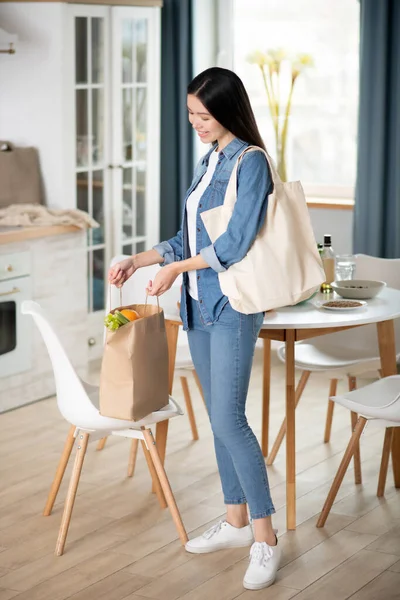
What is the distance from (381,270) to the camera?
4016mm

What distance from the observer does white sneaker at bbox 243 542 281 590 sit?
9.13 ft

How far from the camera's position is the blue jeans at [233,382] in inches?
108

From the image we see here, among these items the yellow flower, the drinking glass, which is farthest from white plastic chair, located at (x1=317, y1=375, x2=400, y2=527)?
the yellow flower

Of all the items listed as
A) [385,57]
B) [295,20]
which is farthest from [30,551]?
[295,20]

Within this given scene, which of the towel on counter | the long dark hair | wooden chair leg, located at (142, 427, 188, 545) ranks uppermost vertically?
the long dark hair

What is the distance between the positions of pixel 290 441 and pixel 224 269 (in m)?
0.81

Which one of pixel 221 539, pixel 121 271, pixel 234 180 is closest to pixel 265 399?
pixel 221 539

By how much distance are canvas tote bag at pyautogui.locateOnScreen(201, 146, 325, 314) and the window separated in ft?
9.65

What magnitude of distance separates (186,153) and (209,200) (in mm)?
3052

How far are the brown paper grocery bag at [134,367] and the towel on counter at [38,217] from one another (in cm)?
Result: 186

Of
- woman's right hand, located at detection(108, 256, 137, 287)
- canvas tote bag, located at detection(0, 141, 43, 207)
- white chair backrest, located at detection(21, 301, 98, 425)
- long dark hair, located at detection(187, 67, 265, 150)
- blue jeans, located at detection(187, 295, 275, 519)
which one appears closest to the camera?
long dark hair, located at detection(187, 67, 265, 150)

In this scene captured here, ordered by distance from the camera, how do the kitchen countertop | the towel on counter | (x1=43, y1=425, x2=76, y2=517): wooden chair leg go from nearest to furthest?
(x1=43, y1=425, x2=76, y2=517): wooden chair leg
the kitchen countertop
the towel on counter

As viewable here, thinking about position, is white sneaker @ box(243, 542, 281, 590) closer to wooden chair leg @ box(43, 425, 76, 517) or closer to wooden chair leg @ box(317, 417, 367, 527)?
wooden chair leg @ box(317, 417, 367, 527)

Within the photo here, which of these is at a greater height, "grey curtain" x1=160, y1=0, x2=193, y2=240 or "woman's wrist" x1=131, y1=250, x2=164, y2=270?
"grey curtain" x1=160, y1=0, x2=193, y2=240
